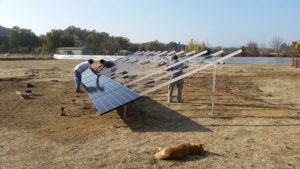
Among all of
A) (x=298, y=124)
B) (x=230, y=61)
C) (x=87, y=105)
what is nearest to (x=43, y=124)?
(x=87, y=105)

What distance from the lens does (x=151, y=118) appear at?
8867 mm

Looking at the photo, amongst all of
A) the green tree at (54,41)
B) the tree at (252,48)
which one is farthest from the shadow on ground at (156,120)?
the green tree at (54,41)

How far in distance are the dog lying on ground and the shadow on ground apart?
1889 millimetres

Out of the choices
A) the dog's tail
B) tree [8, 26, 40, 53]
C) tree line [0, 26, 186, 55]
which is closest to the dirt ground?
the dog's tail

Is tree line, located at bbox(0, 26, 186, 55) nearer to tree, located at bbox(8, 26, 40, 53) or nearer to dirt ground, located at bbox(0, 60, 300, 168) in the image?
tree, located at bbox(8, 26, 40, 53)

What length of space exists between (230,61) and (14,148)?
147ft

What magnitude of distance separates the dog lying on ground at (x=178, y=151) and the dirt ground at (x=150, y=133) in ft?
0.41

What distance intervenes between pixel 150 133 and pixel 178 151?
199 centimetres

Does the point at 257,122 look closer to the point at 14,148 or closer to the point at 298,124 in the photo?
the point at 298,124

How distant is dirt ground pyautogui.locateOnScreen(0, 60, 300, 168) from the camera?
532cm

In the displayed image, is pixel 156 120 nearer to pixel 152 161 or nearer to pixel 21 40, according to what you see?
pixel 152 161

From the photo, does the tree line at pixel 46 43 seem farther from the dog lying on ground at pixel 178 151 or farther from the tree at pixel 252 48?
the dog lying on ground at pixel 178 151

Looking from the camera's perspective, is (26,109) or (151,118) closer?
(151,118)

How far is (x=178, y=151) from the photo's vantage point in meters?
5.30
